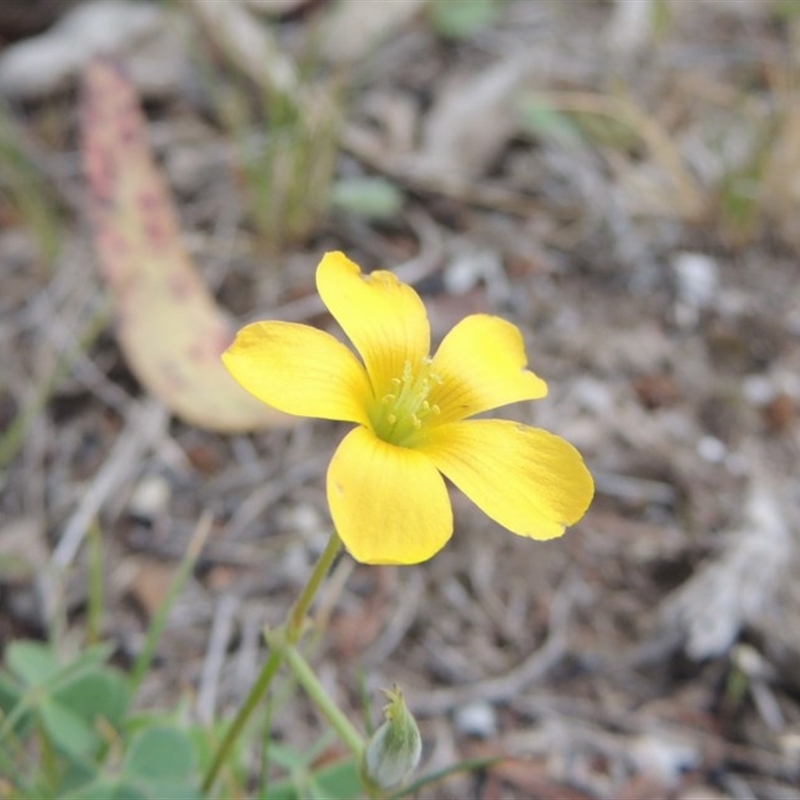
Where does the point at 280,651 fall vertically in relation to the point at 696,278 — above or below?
above

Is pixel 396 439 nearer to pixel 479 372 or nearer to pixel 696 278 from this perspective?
pixel 479 372

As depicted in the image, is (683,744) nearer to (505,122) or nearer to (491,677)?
(491,677)

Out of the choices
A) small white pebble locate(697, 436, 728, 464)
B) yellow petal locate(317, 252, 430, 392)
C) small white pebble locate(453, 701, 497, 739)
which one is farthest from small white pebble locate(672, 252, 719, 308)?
yellow petal locate(317, 252, 430, 392)

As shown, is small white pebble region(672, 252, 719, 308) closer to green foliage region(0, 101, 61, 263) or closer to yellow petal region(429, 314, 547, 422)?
yellow petal region(429, 314, 547, 422)

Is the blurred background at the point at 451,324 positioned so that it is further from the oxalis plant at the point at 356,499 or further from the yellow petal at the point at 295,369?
the yellow petal at the point at 295,369

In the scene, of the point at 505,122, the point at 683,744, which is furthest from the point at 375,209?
the point at 683,744

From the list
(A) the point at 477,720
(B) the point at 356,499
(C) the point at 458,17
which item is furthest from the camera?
(C) the point at 458,17

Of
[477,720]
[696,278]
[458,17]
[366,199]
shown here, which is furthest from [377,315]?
[458,17]
